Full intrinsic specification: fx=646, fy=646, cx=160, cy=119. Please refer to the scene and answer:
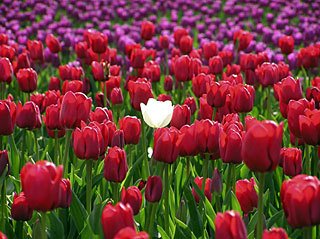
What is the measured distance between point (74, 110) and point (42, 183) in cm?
108

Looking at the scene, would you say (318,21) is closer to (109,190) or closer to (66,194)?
(109,190)

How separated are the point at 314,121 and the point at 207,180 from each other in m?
0.56

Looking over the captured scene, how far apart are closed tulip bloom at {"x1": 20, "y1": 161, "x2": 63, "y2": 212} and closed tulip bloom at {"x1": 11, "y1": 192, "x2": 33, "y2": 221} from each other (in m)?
0.68

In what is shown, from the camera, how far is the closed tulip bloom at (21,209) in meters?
2.54

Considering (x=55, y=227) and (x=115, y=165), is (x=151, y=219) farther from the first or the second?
(x=55, y=227)

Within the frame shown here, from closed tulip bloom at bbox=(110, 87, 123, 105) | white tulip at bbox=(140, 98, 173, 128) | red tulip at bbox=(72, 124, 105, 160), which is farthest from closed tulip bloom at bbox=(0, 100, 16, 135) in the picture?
closed tulip bloom at bbox=(110, 87, 123, 105)

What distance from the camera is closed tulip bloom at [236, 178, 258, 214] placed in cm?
260

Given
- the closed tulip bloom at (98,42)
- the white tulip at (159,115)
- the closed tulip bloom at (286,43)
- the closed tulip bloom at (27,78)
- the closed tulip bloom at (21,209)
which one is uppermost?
the white tulip at (159,115)

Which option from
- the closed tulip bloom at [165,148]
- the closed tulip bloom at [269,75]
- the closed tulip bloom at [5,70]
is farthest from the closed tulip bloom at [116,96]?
the closed tulip bloom at [165,148]

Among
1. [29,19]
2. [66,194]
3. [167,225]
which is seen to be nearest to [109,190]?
[167,225]

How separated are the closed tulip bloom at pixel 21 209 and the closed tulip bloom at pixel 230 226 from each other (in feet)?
3.57

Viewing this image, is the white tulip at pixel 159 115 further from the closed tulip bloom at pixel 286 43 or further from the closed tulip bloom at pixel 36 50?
the closed tulip bloom at pixel 286 43

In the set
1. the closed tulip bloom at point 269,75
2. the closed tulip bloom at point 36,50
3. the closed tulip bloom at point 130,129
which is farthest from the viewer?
the closed tulip bloom at point 36,50

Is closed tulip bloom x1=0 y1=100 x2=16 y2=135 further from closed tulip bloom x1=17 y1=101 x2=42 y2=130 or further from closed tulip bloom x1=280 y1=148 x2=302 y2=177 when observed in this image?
closed tulip bloom x1=280 y1=148 x2=302 y2=177
